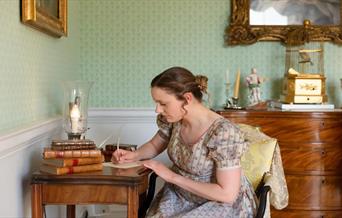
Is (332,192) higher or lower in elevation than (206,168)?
lower

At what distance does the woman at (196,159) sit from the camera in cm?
204

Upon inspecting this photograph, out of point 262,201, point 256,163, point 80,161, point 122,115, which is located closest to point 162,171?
point 80,161

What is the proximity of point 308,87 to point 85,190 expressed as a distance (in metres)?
2.01

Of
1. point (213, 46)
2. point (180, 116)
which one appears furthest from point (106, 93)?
point (180, 116)

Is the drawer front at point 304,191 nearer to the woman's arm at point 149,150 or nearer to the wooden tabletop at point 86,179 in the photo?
the woman's arm at point 149,150

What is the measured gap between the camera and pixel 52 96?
2949 mm

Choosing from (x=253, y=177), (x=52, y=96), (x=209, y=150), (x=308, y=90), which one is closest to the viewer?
(x=209, y=150)

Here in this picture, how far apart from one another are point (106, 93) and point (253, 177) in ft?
5.54

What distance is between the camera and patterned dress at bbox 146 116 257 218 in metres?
2.06

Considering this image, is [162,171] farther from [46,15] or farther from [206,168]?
[46,15]

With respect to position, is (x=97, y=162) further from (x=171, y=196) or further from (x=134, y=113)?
(x=134, y=113)

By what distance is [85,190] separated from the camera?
83.4 inches

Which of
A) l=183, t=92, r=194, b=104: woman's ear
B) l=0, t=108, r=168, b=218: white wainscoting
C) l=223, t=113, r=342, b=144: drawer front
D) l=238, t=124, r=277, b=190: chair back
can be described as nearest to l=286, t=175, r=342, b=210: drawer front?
l=223, t=113, r=342, b=144: drawer front

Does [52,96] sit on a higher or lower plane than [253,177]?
higher
